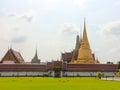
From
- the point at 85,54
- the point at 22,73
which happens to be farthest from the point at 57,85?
the point at 85,54

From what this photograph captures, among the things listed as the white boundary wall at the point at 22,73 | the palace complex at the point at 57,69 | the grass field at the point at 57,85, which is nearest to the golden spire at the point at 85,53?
the palace complex at the point at 57,69

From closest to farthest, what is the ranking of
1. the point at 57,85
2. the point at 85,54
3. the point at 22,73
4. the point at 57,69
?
the point at 57,85
the point at 22,73
the point at 57,69
the point at 85,54

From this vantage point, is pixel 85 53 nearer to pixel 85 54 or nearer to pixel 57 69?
pixel 85 54

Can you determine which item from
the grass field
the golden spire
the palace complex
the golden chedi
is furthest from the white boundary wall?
the grass field

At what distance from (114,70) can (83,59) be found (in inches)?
396

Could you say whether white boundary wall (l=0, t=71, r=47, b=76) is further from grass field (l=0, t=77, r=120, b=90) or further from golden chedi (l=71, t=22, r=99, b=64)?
grass field (l=0, t=77, r=120, b=90)

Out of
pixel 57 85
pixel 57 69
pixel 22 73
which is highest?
pixel 57 69

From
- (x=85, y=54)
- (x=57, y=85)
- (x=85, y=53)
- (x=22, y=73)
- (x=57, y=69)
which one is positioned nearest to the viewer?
(x=57, y=85)

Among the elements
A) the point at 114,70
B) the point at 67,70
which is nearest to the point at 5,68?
the point at 67,70

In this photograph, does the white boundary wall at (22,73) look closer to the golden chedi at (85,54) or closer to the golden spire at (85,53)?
the golden chedi at (85,54)

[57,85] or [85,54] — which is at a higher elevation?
[85,54]

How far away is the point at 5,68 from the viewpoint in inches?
2972

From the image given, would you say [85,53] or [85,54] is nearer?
[85,54]

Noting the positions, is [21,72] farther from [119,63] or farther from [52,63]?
[119,63]
